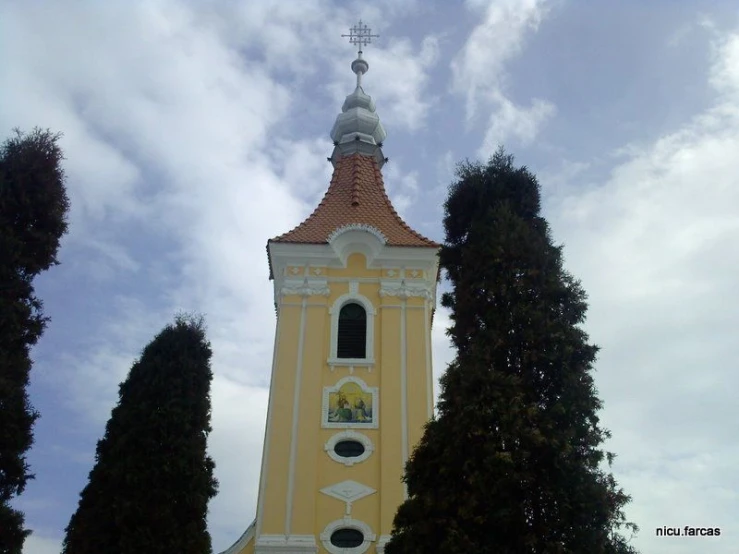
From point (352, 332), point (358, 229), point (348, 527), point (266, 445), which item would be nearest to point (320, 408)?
point (266, 445)

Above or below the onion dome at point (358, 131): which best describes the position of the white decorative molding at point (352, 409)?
below

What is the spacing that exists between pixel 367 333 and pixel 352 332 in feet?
1.43

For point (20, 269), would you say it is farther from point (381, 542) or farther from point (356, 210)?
point (356, 210)

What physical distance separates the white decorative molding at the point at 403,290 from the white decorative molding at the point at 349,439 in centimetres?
424

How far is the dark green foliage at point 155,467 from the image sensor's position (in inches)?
619

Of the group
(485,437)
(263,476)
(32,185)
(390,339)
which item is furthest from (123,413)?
(485,437)

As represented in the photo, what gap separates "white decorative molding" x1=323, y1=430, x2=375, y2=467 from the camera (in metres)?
19.7

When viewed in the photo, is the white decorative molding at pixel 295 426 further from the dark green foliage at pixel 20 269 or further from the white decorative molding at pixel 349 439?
the dark green foliage at pixel 20 269

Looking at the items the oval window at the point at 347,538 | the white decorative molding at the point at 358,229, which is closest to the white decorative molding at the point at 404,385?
the oval window at the point at 347,538

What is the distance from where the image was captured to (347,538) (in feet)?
61.8

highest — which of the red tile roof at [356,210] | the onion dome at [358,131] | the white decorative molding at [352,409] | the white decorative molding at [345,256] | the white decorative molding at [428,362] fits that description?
the onion dome at [358,131]

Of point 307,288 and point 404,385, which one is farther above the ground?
point 307,288

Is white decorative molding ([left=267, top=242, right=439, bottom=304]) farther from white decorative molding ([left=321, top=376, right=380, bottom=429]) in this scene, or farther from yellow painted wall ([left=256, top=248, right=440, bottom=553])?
white decorative molding ([left=321, top=376, right=380, bottom=429])

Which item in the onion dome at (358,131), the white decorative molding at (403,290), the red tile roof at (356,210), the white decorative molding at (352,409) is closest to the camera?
the white decorative molding at (352,409)
